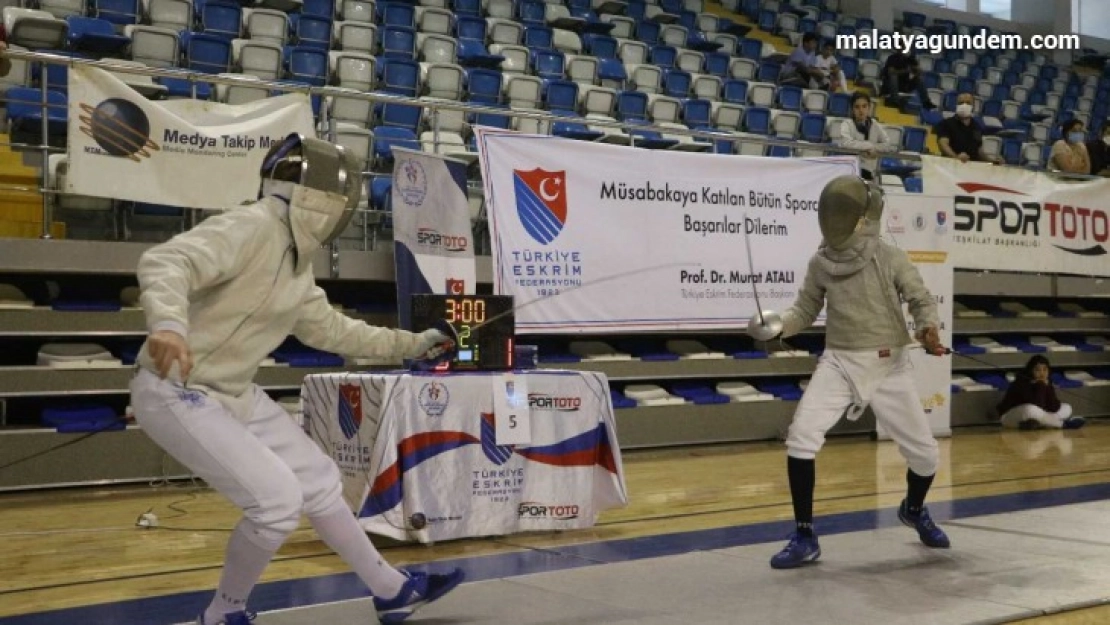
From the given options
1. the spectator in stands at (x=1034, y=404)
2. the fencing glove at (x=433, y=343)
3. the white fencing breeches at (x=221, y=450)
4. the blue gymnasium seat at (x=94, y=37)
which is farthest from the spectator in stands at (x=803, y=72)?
the white fencing breeches at (x=221, y=450)

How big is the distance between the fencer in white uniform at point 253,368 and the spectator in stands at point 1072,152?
34.2 feet

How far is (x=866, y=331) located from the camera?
15.8 ft

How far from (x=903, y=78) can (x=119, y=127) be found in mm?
13224

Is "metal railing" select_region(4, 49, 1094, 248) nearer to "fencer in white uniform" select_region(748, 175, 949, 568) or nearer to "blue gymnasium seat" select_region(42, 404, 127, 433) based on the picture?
"blue gymnasium seat" select_region(42, 404, 127, 433)

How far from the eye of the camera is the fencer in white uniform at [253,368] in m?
3.11

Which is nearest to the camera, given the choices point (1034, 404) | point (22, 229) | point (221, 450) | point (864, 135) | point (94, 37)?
point (221, 450)

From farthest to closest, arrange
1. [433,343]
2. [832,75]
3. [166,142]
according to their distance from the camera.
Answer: [832,75]
[166,142]
[433,343]

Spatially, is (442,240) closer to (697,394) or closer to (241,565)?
(697,394)

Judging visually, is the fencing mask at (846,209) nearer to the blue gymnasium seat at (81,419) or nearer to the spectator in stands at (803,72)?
the blue gymnasium seat at (81,419)

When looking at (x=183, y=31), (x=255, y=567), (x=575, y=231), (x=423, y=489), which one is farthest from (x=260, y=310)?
(x=183, y=31)

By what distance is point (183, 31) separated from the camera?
9.73m

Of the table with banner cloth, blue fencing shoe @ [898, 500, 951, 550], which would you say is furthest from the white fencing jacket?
blue fencing shoe @ [898, 500, 951, 550]

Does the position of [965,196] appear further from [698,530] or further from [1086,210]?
[698,530]

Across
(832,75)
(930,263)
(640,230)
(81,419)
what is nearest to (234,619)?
(81,419)
